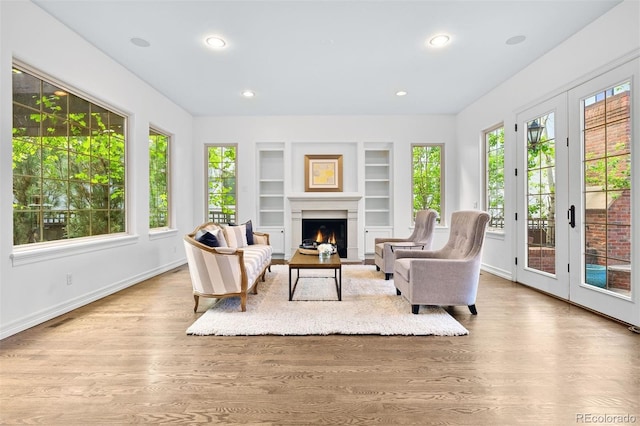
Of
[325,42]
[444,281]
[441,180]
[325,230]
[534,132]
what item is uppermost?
[325,42]

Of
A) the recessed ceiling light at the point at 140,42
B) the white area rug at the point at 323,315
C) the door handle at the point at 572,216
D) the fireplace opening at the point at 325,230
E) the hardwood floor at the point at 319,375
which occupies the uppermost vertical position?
the recessed ceiling light at the point at 140,42

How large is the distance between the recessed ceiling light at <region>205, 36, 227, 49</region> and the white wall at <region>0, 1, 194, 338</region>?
1386 mm

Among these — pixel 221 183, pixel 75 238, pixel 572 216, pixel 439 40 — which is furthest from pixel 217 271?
pixel 572 216

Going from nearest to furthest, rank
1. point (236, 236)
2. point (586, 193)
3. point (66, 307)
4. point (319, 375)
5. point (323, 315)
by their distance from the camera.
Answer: point (319, 375), point (323, 315), point (66, 307), point (586, 193), point (236, 236)

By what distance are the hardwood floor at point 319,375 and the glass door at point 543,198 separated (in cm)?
95

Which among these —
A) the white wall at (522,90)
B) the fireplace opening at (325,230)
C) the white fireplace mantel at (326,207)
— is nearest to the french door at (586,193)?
the white wall at (522,90)

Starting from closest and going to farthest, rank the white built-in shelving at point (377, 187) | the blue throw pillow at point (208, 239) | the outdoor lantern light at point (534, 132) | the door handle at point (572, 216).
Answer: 1. the blue throw pillow at point (208, 239)
2. the door handle at point (572, 216)
3. the outdoor lantern light at point (534, 132)
4. the white built-in shelving at point (377, 187)

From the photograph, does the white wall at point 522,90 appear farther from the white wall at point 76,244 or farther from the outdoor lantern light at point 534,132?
the white wall at point 76,244

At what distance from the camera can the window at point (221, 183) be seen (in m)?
6.36

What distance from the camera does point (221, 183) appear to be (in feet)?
20.9

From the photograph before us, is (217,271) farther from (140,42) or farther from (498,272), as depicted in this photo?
(498,272)

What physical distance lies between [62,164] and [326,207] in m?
4.21

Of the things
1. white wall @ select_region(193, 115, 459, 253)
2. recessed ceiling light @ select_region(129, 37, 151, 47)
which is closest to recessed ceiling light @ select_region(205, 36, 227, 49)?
recessed ceiling light @ select_region(129, 37, 151, 47)

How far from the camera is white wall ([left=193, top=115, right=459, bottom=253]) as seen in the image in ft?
20.5
